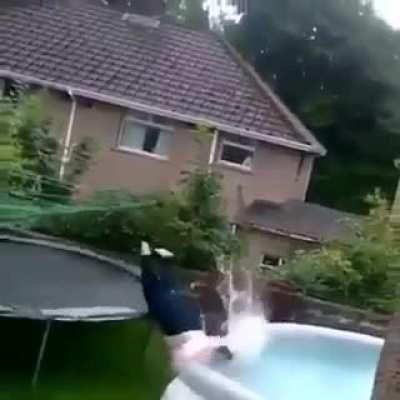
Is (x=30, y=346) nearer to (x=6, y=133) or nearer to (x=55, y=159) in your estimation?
(x=6, y=133)

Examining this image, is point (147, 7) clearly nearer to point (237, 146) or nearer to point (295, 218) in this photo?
point (237, 146)

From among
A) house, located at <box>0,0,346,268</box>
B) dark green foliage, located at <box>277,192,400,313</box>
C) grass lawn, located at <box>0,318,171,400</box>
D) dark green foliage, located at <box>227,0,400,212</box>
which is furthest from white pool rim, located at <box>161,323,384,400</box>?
dark green foliage, located at <box>227,0,400,212</box>

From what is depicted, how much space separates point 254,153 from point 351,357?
3904mm

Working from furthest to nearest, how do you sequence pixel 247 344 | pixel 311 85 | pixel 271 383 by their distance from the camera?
pixel 311 85
pixel 247 344
pixel 271 383

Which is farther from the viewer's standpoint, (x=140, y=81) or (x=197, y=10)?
(x=197, y=10)

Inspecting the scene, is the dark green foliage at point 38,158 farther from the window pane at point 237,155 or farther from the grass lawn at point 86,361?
the window pane at point 237,155

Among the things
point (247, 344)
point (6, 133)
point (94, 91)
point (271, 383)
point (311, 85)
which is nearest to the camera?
point (271, 383)

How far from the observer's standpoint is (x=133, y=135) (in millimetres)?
6746

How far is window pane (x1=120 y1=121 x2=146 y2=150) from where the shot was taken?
21.9 feet

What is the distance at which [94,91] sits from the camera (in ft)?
21.4

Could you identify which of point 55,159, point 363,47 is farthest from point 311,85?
point 55,159

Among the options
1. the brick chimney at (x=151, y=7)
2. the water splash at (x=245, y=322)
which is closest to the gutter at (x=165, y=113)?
the brick chimney at (x=151, y=7)

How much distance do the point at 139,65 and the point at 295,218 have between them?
5.61 feet

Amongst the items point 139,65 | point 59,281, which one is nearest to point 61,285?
point 59,281
